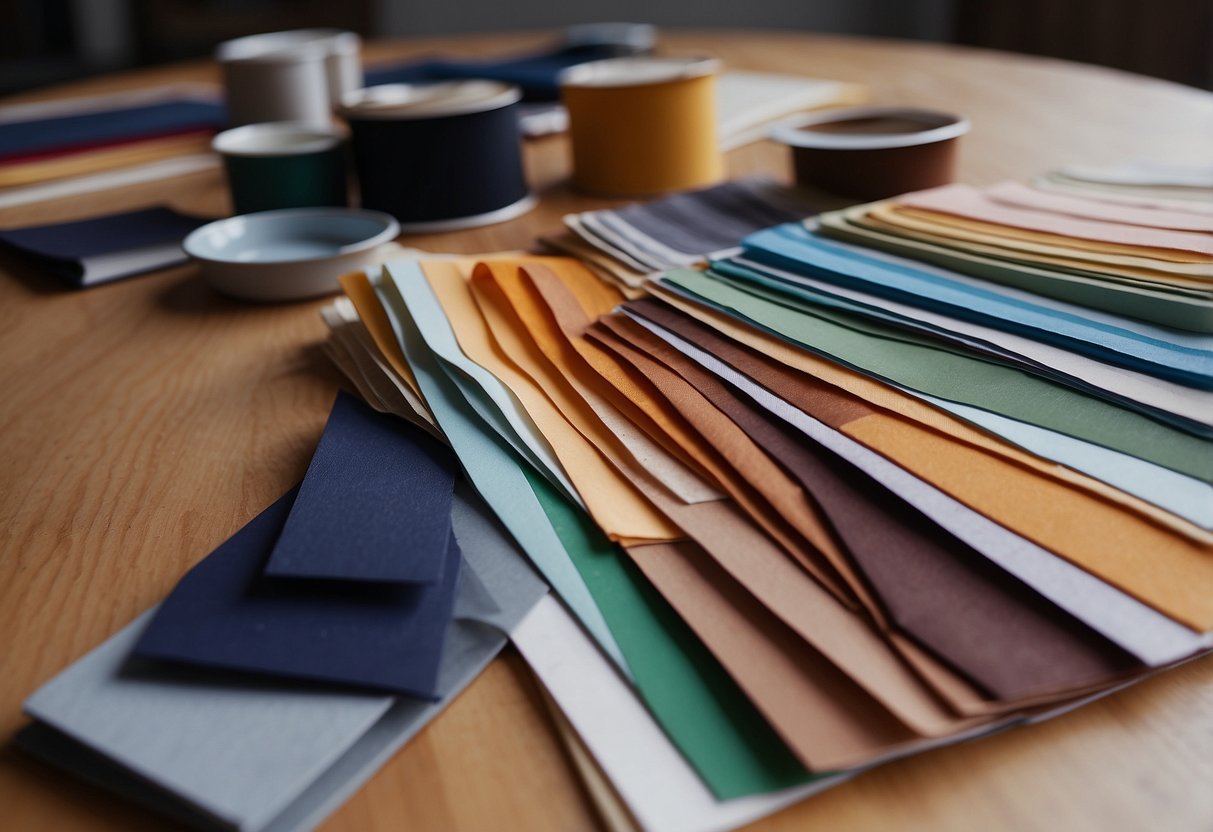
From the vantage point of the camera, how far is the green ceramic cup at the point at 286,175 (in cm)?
88

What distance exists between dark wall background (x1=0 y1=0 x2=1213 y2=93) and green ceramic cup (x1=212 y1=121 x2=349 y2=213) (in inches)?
67.7

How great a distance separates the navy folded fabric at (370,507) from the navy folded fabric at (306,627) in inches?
0.4

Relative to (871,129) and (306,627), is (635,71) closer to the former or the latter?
(871,129)

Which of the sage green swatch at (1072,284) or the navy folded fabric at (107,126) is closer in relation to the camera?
the sage green swatch at (1072,284)

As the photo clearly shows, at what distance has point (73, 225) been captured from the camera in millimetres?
Result: 911

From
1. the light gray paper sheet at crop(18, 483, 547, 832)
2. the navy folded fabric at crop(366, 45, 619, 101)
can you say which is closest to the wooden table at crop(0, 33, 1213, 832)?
the light gray paper sheet at crop(18, 483, 547, 832)

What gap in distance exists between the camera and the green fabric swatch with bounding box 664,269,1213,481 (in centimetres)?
42

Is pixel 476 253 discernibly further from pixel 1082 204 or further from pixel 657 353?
pixel 1082 204

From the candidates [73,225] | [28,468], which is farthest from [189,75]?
[28,468]

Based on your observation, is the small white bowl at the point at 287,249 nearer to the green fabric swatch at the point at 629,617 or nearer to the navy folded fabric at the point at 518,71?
the green fabric swatch at the point at 629,617

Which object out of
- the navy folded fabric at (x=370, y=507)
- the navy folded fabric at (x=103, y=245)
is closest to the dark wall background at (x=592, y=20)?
the navy folded fabric at (x=103, y=245)

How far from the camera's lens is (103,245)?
2.81ft

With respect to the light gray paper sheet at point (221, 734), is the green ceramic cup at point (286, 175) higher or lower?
higher

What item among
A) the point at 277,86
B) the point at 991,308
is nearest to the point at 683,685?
the point at 991,308
